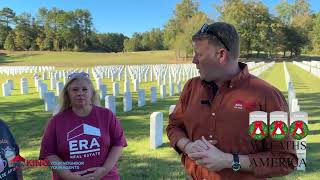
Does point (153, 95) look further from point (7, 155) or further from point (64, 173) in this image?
point (7, 155)

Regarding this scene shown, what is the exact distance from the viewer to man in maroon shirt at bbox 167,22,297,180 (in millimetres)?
2598

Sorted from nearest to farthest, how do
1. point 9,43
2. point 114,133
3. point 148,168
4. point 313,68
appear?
1. point 114,133
2. point 148,168
3. point 313,68
4. point 9,43

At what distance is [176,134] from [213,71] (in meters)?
0.57

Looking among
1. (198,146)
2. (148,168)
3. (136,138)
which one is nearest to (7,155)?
(198,146)

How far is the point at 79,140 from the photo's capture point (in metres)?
3.70

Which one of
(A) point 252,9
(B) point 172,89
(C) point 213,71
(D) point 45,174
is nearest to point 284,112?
(C) point 213,71

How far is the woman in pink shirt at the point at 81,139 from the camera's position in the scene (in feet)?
12.1

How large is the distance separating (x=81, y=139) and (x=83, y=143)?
4 cm

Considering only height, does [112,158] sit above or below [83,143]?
below

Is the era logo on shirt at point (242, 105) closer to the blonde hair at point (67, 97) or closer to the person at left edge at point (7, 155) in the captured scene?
the blonde hair at point (67, 97)

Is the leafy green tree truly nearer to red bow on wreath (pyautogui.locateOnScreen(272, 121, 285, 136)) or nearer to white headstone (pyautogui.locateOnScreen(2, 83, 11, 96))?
white headstone (pyautogui.locateOnScreen(2, 83, 11, 96))

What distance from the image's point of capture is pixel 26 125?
1103 cm

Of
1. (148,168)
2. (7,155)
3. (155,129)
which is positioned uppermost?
(7,155)

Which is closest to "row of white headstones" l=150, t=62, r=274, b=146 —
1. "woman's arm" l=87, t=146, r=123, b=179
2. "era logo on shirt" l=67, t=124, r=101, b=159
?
"woman's arm" l=87, t=146, r=123, b=179
